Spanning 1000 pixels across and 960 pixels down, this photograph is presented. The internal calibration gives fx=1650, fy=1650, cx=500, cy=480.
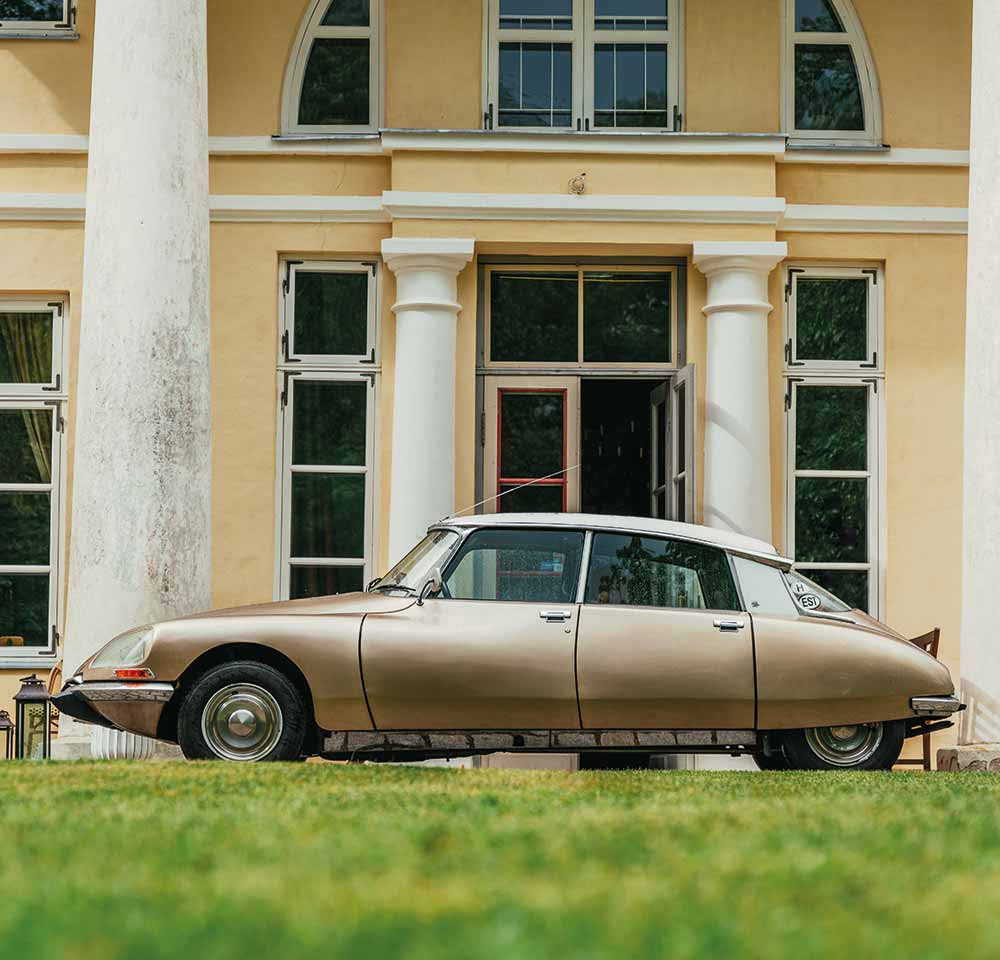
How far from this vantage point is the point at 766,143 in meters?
12.4

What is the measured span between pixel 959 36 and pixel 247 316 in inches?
237

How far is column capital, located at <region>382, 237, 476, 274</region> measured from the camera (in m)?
12.3

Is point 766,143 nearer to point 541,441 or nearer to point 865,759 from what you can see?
point 541,441

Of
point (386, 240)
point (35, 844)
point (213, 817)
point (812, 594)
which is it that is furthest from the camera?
point (386, 240)

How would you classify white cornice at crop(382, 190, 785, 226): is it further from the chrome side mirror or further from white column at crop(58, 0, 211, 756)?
the chrome side mirror

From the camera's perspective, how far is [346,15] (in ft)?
43.0

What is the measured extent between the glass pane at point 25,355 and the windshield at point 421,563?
516 centimetres

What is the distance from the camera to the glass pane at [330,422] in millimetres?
12695

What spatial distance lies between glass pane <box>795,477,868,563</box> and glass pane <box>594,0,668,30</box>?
381cm

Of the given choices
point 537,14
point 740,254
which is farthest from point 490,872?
point 537,14

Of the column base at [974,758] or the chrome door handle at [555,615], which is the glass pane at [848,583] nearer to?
the column base at [974,758]

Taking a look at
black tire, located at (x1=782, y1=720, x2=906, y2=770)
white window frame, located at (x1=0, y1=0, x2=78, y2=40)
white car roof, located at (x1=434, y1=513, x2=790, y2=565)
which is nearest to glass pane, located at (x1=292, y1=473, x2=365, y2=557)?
white window frame, located at (x1=0, y1=0, x2=78, y2=40)

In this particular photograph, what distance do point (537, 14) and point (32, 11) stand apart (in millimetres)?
3981

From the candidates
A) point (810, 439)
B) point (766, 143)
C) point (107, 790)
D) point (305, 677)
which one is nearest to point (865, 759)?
point (305, 677)
